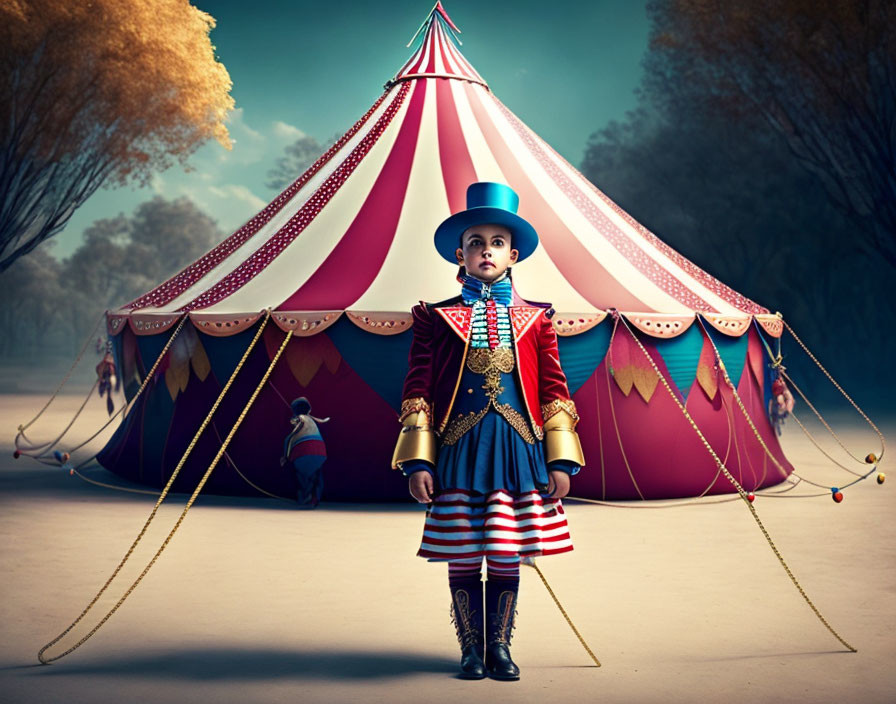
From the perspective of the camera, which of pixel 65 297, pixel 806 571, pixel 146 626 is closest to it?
pixel 146 626

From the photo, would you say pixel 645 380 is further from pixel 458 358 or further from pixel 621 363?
pixel 458 358

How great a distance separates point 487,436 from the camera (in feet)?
11.5

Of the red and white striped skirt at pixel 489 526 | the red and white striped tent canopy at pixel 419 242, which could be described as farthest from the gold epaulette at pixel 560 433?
the red and white striped tent canopy at pixel 419 242

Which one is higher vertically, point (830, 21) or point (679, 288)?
point (830, 21)

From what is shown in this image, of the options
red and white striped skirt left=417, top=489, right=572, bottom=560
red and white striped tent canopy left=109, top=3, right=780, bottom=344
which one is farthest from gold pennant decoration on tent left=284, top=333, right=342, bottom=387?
red and white striped skirt left=417, top=489, right=572, bottom=560

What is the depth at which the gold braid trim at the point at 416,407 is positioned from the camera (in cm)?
352

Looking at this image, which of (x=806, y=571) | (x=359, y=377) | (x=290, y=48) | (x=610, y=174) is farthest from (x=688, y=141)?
(x=290, y=48)

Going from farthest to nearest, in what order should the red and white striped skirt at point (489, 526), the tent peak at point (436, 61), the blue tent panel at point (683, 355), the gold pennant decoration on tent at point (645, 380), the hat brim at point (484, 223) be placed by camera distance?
the tent peak at point (436, 61)
the blue tent panel at point (683, 355)
the gold pennant decoration on tent at point (645, 380)
the hat brim at point (484, 223)
the red and white striped skirt at point (489, 526)

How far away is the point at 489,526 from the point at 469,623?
0.35 m

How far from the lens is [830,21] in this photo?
13.2 m

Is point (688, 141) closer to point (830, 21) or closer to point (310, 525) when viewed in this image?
point (830, 21)

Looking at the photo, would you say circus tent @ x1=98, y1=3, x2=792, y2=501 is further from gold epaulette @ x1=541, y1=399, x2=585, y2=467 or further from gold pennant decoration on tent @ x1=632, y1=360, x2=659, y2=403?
gold epaulette @ x1=541, y1=399, x2=585, y2=467

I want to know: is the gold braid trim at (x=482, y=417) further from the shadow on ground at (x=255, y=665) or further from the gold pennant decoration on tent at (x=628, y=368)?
the gold pennant decoration on tent at (x=628, y=368)

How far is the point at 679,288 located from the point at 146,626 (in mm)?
4920
